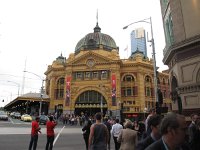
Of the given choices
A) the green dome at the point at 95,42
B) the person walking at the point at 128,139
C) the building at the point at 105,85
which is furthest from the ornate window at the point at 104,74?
the person walking at the point at 128,139

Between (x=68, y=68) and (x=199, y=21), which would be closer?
(x=199, y=21)

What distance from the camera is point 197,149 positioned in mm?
6711

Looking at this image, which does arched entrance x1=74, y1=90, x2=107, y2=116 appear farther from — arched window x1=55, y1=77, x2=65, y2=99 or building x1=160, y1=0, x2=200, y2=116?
building x1=160, y1=0, x2=200, y2=116

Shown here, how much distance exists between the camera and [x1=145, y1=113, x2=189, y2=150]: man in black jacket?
9.36 feet

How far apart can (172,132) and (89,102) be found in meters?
57.9

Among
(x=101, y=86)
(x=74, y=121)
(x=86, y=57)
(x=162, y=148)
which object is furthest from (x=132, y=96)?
(x=162, y=148)

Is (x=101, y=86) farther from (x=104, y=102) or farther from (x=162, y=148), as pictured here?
(x=162, y=148)

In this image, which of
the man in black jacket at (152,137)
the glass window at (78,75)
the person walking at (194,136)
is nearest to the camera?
the man in black jacket at (152,137)

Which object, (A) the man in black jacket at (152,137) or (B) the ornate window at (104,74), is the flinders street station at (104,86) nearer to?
(B) the ornate window at (104,74)

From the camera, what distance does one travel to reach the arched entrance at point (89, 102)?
196 feet

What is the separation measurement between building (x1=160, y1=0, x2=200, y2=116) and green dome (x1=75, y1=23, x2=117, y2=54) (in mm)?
51534

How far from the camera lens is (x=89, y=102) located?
60.3 metres

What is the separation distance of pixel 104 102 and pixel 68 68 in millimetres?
13675

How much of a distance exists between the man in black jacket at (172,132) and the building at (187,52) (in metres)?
13.1
